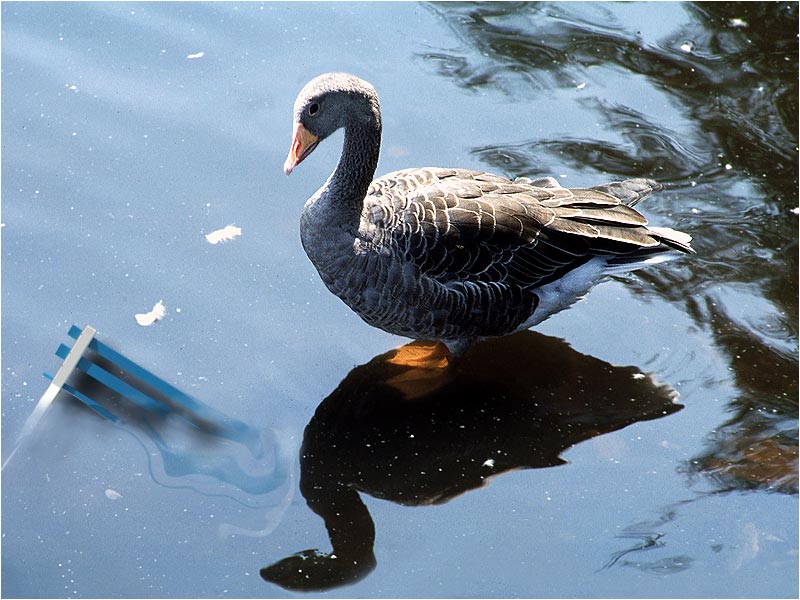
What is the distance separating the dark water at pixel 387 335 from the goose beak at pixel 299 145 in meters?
0.96

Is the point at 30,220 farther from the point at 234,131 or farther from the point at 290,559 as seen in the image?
the point at 290,559

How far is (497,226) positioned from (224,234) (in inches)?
67.7

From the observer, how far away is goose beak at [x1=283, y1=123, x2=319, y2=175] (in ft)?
15.7

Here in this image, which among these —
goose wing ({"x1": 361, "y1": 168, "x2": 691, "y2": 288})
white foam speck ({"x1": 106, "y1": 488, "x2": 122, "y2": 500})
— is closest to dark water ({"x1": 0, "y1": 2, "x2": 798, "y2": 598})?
white foam speck ({"x1": 106, "y1": 488, "x2": 122, "y2": 500})

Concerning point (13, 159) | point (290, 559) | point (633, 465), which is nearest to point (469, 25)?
point (13, 159)

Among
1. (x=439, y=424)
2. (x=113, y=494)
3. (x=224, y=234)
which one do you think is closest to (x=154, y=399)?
(x=113, y=494)

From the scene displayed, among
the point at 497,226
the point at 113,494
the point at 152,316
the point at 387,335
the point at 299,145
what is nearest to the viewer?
the point at 113,494

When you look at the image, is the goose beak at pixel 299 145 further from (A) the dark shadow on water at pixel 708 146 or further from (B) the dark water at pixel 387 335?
(A) the dark shadow on water at pixel 708 146

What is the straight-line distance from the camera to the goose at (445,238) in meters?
4.86

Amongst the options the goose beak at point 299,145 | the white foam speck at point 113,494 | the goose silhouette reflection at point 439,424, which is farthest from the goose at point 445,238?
the white foam speck at point 113,494

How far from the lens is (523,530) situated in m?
4.51

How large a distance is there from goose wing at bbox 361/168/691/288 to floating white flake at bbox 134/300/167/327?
125cm

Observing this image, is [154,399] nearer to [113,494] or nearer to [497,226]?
[113,494]

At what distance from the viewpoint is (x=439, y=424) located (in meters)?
5.03
